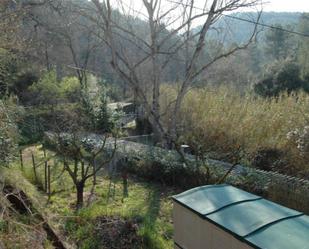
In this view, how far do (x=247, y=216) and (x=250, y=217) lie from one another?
29mm

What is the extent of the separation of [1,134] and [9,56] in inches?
82.2

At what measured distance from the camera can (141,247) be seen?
13.6 ft

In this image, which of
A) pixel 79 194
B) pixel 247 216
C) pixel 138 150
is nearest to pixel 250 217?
pixel 247 216

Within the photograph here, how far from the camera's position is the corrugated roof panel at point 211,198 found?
3164 mm

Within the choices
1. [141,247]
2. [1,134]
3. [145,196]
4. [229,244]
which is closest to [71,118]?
[1,134]

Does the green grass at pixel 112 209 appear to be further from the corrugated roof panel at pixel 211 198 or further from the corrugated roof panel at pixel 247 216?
the corrugated roof panel at pixel 247 216

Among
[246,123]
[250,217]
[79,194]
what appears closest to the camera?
[250,217]

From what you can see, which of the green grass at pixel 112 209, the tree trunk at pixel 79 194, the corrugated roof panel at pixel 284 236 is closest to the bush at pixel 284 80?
the green grass at pixel 112 209

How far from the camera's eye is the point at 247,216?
291 cm

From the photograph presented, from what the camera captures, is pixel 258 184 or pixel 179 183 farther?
pixel 179 183

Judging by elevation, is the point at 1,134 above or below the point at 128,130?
above

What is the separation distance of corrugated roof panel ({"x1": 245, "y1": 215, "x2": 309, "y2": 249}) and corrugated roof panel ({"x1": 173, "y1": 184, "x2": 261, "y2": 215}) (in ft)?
1.79

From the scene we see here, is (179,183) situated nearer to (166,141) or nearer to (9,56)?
(166,141)

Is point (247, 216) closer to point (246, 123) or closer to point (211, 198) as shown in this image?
point (211, 198)
